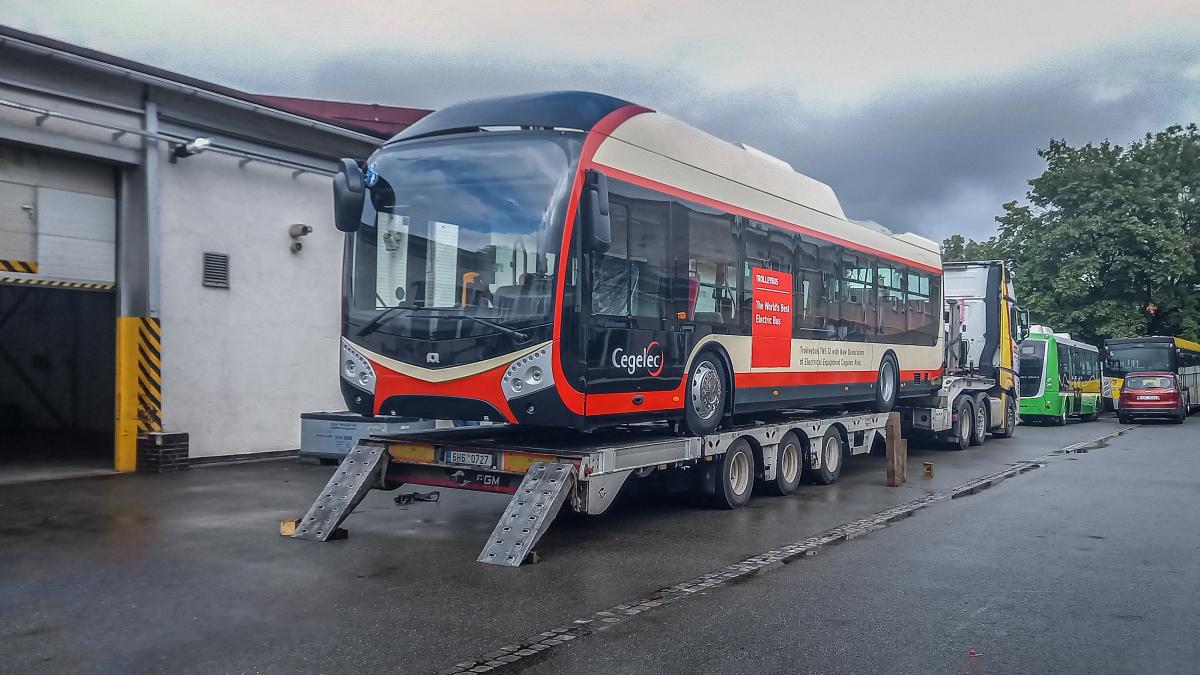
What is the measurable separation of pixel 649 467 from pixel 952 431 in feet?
39.4

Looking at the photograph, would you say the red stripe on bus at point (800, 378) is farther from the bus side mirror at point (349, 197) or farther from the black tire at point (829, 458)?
the bus side mirror at point (349, 197)

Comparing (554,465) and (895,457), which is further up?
(554,465)

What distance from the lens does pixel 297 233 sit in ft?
51.8

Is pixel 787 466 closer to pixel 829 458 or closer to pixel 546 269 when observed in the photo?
pixel 829 458

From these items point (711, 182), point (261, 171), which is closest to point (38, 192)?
point (261, 171)

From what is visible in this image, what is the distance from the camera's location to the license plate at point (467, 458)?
28.8 feet

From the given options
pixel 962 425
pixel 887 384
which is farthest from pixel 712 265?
pixel 962 425

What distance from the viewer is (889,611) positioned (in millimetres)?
6688

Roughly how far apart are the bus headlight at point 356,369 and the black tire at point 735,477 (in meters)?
3.92

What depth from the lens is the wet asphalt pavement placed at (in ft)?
18.6

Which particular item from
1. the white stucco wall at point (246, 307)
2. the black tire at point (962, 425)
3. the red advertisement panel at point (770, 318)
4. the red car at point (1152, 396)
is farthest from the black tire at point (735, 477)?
the red car at point (1152, 396)

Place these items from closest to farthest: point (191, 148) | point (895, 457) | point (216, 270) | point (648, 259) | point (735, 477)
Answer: point (648, 259) → point (735, 477) → point (895, 457) → point (191, 148) → point (216, 270)

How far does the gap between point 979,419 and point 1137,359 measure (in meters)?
16.0

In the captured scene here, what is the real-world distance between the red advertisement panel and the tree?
3012cm
